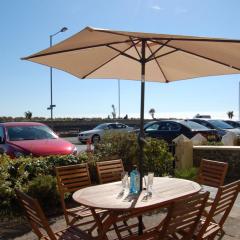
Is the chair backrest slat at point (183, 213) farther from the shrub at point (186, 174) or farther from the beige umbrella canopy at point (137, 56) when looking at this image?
the shrub at point (186, 174)

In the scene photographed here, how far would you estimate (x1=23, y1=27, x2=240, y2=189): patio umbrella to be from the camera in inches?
193

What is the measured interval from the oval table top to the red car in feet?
15.8

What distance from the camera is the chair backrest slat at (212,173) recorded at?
6453 millimetres

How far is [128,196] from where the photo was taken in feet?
16.0

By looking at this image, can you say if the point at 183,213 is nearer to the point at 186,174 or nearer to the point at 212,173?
the point at 212,173

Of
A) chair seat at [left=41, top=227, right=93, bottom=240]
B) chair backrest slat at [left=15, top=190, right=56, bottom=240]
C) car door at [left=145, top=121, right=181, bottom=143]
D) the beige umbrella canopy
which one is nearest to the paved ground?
chair seat at [left=41, top=227, right=93, bottom=240]

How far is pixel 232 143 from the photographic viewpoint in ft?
47.4

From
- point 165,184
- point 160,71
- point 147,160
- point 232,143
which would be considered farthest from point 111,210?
point 232,143

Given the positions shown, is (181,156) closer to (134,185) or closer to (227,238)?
(227,238)

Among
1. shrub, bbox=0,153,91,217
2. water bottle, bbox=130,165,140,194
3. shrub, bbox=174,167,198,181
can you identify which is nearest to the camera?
water bottle, bbox=130,165,140,194

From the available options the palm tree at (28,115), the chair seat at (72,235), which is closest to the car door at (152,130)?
the chair seat at (72,235)

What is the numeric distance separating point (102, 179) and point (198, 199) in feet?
8.97

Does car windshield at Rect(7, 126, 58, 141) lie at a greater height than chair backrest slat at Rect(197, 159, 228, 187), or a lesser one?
greater

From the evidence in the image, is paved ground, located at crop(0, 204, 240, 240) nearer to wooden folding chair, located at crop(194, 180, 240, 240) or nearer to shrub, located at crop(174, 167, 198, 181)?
wooden folding chair, located at crop(194, 180, 240, 240)
